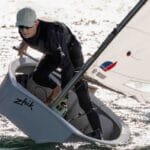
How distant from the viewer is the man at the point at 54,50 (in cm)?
691

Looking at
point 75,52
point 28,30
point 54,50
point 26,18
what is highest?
point 26,18

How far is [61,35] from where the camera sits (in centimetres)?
700

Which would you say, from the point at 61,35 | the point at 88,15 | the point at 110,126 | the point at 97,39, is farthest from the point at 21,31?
the point at 88,15

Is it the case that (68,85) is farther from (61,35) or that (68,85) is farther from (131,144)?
(131,144)

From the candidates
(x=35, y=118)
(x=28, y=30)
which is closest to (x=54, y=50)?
(x=28, y=30)

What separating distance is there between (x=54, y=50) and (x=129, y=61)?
0.78m

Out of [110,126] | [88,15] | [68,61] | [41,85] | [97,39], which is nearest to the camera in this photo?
[68,61]

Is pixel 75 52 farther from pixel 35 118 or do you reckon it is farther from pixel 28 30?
pixel 35 118

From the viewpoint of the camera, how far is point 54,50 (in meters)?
6.89

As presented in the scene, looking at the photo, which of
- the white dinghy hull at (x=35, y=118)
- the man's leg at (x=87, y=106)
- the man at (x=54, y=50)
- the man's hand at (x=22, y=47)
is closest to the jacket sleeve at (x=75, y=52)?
the man at (x=54, y=50)

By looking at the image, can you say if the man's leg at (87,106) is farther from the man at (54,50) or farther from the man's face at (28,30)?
the man's face at (28,30)

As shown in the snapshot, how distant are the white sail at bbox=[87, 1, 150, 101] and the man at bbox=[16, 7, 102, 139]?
0.93 feet

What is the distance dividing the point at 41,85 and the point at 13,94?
0.40 metres

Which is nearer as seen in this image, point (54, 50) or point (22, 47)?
point (54, 50)
